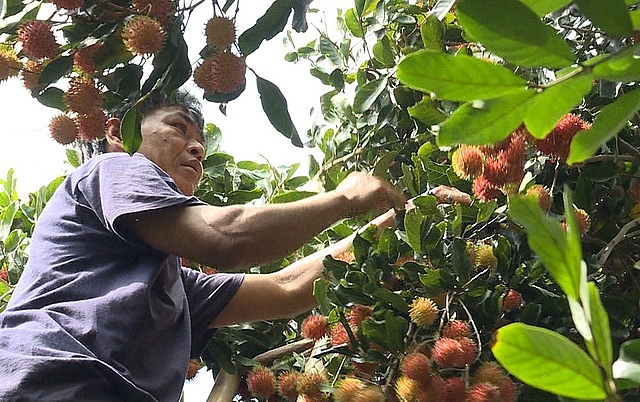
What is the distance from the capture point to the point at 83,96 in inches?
40.6

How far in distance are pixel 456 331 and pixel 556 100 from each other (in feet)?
2.09

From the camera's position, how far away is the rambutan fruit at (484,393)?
91cm

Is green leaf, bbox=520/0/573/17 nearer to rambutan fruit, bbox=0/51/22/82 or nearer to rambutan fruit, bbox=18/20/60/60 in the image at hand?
rambutan fruit, bbox=18/20/60/60

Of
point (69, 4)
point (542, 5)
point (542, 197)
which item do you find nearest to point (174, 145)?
point (69, 4)

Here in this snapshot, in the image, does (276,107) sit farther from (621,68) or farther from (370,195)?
(621,68)

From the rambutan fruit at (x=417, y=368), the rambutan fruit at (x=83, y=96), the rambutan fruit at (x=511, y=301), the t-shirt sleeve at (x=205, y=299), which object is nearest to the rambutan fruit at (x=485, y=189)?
the rambutan fruit at (x=511, y=301)

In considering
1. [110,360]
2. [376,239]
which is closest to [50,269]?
[110,360]

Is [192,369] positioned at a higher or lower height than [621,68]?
lower

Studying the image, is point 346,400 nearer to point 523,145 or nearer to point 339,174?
point 523,145

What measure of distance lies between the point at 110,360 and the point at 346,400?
362 millimetres

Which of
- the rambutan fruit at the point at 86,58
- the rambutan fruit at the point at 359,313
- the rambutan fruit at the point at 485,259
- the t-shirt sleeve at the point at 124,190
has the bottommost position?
the rambutan fruit at the point at 359,313

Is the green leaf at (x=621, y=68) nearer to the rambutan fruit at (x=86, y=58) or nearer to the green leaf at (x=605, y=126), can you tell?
the green leaf at (x=605, y=126)

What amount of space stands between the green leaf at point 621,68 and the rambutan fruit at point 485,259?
712 millimetres

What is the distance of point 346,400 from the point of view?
1026 mm
